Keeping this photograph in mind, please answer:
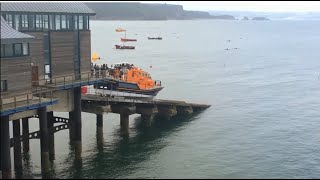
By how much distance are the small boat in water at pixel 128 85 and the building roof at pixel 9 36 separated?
2946cm

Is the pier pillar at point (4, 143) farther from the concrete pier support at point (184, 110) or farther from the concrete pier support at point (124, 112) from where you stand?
the concrete pier support at point (184, 110)

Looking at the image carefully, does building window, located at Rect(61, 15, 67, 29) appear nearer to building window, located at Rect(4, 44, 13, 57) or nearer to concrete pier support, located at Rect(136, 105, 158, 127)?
building window, located at Rect(4, 44, 13, 57)

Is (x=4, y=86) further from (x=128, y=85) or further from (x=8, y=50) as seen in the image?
(x=128, y=85)

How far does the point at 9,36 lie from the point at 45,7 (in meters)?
8.15

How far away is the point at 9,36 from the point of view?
41.5m

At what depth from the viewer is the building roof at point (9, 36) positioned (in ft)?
135

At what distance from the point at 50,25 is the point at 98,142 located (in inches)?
581

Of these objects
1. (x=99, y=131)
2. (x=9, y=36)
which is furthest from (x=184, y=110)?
(x=9, y=36)

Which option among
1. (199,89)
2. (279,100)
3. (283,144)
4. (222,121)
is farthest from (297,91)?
(283,144)

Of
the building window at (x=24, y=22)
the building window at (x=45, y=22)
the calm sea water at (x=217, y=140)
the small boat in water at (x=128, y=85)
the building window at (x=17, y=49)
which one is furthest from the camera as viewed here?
the small boat in water at (x=128, y=85)

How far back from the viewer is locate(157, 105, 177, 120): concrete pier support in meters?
70.6

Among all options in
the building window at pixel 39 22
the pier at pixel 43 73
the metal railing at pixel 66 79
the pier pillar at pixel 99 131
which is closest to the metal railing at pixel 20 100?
the pier at pixel 43 73

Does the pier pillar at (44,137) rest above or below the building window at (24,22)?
below

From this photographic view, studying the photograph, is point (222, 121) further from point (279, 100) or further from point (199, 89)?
point (199, 89)
